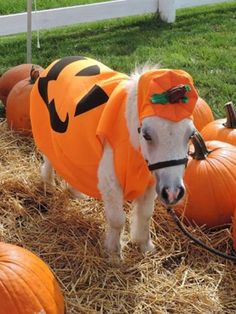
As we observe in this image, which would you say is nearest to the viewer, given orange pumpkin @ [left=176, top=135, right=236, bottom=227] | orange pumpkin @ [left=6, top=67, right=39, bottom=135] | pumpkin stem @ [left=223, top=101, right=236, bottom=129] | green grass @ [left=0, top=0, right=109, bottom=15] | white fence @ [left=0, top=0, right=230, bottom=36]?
orange pumpkin @ [left=176, top=135, right=236, bottom=227]

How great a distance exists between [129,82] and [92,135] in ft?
1.22

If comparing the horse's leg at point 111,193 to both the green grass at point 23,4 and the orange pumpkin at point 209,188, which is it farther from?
the green grass at point 23,4

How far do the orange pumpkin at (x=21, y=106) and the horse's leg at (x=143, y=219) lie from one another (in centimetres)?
167

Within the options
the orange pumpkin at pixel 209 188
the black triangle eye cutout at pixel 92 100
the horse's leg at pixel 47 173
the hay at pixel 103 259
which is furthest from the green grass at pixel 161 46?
the black triangle eye cutout at pixel 92 100

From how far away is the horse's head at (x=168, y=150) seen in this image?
8.12 feet

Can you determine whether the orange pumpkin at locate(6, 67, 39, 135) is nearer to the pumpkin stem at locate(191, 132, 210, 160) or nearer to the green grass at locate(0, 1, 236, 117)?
the green grass at locate(0, 1, 236, 117)

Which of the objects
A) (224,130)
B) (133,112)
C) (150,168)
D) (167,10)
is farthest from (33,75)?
(167,10)

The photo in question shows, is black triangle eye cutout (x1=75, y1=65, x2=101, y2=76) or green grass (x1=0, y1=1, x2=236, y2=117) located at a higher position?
black triangle eye cutout (x1=75, y1=65, x2=101, y2=76)

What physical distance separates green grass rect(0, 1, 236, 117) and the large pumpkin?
2933 mm

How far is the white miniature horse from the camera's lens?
249 centimetres

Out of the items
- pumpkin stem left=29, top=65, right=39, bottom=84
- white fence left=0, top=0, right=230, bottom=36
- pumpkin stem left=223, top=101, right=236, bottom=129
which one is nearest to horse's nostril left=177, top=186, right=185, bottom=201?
pumpkin stem left=223, top=101, right=236, bottom=129

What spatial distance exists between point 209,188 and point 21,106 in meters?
1.91

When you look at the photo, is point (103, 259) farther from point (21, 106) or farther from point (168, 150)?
point (21, 106)

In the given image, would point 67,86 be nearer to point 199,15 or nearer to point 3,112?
point 3,112
